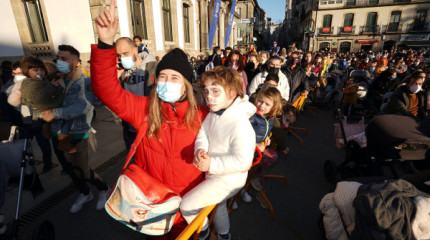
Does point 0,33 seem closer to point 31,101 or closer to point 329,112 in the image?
point 31,101

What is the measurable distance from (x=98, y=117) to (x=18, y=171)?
4802 mm

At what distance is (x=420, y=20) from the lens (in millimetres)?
31156

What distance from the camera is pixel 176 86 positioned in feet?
5.35

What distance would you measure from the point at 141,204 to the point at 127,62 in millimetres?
1859

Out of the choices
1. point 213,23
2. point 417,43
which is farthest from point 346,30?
point 213,23

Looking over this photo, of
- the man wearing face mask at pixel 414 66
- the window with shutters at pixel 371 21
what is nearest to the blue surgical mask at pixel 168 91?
the man wearing face mask at pixel 414 66

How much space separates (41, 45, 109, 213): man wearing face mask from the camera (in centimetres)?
236

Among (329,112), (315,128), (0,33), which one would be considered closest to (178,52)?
(315,128)

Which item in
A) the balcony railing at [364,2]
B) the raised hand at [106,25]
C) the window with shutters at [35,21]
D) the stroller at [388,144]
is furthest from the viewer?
the balcony railing at [364,2]

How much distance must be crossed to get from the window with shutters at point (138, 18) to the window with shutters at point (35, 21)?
11.4ft

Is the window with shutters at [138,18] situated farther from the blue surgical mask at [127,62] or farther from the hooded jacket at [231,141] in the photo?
the hooded jacket at [231,141]

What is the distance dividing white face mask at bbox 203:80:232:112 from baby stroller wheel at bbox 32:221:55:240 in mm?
2064

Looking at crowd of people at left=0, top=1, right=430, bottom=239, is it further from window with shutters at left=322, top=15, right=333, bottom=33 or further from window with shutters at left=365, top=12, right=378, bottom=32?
window with shutters at left=365, top=12, right=378, bottom=32

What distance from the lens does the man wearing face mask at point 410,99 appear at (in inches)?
148
